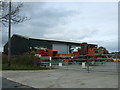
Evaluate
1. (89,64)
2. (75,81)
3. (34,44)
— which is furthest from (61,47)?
(75,81)

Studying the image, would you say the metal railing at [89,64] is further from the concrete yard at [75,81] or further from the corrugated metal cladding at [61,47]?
the corrugated metal cladding at [61,47]

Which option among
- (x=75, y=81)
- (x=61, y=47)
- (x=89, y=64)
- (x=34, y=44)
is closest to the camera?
(x=75, y=81)

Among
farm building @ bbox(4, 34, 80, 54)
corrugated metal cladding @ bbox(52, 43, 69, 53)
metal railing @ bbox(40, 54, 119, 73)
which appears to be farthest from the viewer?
corrugated metal cladding @ bbox(52, 43, 69, 53)

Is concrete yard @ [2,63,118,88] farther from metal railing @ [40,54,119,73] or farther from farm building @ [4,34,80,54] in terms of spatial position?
farm building @ [4,34,80,54]

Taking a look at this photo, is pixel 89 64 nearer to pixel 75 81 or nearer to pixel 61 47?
pixel 75 81

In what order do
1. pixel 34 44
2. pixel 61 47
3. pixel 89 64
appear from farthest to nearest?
pixel 61 47 → pixel 34 44 → pixel 89 64

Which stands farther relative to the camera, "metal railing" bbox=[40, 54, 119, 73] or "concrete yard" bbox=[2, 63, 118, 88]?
"metal railing" bbox=[40, 54, 119, 73]

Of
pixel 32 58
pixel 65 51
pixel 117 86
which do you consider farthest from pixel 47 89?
pixel 65 51

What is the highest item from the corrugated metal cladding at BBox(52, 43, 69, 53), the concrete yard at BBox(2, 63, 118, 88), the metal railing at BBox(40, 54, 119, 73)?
the corrugated metal cladding at BBox(52, 43, 69, 53)

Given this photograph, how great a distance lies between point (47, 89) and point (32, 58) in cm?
1493

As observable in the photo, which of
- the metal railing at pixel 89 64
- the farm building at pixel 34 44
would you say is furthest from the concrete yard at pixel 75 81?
the farm building at pixel 34 44

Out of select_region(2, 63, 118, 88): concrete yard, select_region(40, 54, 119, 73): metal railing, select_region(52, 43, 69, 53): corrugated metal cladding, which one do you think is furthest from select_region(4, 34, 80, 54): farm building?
select_region(2, 63, 118, 88): concrete yard

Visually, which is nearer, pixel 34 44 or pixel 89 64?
pixel 89 64

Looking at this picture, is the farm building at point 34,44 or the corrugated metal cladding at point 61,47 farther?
the corrugated metal cladding at point 61,47
